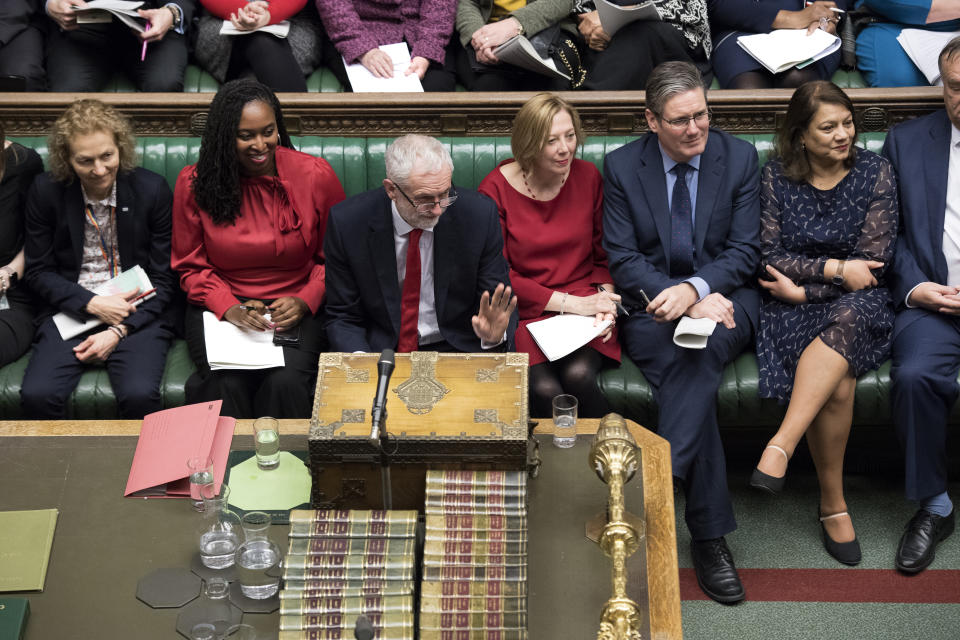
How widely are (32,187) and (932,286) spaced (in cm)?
306

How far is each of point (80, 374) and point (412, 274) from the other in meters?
1.19

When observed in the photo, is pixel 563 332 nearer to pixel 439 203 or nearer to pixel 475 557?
pixel 439 203

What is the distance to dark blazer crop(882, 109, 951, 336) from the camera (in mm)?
3805

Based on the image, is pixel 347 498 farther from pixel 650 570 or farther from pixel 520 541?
pixel 650 570

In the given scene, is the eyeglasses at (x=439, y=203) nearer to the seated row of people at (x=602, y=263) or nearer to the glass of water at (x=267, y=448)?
the seated row of people at (x=602, y=263)

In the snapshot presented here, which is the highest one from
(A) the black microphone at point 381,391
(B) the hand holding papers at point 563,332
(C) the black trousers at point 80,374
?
(A) the black microphone at point 381,391

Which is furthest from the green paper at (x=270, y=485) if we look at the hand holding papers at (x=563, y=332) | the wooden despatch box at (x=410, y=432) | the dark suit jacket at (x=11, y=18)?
the dark suit jacket at (x=11, y=18)

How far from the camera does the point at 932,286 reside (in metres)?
3.72

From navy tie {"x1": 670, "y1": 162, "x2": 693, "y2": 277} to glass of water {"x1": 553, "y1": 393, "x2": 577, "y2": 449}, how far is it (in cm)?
109

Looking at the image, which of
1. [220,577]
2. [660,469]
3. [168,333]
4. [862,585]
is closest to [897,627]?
[862,585]

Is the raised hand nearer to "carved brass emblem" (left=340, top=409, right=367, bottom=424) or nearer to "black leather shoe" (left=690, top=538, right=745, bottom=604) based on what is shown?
"carved brass emblem" (left=340, top=409, right=367, bottom=424)

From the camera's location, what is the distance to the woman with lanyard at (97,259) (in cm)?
372

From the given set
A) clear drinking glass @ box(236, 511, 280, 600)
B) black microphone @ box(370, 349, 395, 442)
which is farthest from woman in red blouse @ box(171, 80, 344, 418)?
black microphone @ box(370, 349, 395, 442)

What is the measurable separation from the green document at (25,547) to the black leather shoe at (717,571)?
1924 mm
